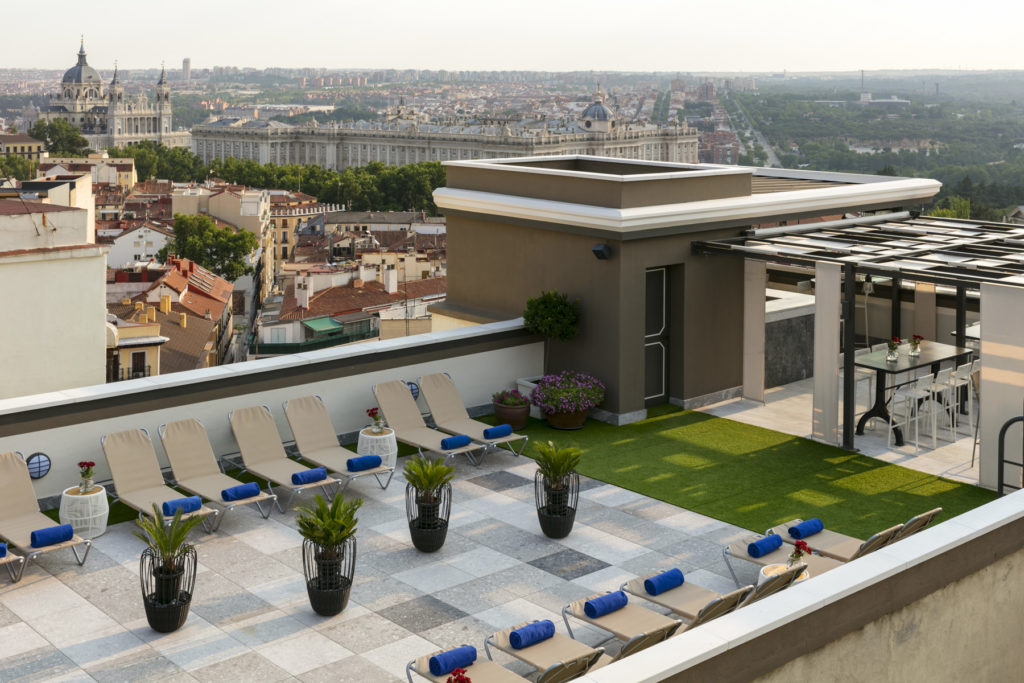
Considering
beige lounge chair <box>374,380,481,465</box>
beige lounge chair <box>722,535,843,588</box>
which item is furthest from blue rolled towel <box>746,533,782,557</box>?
beige lounge chair <box>374,380,481,465</box>

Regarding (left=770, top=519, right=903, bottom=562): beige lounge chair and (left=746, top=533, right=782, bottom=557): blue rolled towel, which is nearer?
(left=770, top=519, right=903, bottom=562): beige lounge chair

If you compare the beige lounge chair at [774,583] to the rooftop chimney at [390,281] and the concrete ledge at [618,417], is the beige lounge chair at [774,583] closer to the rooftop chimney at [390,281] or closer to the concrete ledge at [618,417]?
the concrete ledge at [618,417]

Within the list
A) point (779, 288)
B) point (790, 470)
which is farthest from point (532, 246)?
point (779, 288)

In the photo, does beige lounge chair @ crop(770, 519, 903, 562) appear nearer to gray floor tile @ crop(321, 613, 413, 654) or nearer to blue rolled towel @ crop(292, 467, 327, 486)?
gray floor tile @ crop(321, 613, 413, 654)

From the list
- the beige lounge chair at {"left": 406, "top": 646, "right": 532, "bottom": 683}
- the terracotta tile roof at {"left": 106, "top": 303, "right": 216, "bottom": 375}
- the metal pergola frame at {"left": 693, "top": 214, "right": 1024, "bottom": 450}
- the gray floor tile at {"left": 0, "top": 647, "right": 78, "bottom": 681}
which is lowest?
the terracotta tile roof at {"left": 106, "top": 303, "right": 216, "bottom": 375}

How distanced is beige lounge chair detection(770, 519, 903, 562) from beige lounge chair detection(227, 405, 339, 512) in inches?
174

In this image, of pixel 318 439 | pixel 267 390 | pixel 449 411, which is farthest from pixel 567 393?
pixel 267 390

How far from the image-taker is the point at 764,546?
30.2ft

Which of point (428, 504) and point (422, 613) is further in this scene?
point (428, 504)

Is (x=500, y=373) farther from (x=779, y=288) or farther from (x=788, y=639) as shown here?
(x=788, y=639)

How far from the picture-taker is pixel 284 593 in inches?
368

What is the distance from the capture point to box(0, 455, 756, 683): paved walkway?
8.14 m

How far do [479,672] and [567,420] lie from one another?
718cm

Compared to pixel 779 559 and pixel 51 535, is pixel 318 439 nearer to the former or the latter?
pixel 51 535
